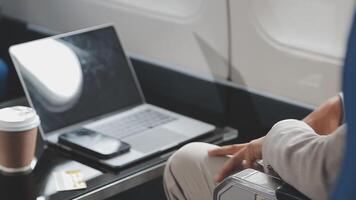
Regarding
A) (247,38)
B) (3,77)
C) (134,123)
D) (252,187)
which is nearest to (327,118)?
(252,187)

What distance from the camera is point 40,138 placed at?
1.87 metres

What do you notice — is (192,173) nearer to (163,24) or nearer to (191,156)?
(191,156)

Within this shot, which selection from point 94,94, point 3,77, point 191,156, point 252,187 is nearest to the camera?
point 252,187

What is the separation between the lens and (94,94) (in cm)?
205

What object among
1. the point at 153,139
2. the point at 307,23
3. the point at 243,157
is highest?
the point at 307,23

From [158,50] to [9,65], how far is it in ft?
2.11

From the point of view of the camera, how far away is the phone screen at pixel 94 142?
1.78 meters

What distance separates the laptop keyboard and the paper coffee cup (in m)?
0.34

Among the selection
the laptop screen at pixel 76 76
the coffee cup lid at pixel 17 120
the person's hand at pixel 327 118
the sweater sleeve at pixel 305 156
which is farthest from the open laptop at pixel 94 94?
the sweater sleeve at pixel 305 156

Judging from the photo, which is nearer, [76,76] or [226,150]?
[226,150]

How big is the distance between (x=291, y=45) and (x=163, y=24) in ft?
1.55

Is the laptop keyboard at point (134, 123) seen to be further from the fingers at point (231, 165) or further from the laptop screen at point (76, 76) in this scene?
the fingers at point (231, 165)

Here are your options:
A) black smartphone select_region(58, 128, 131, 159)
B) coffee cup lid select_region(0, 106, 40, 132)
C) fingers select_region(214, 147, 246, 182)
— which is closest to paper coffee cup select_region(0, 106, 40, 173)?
coffee cup lid select_region(0, 106, 40, 132)

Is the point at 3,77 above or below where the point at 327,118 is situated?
below
